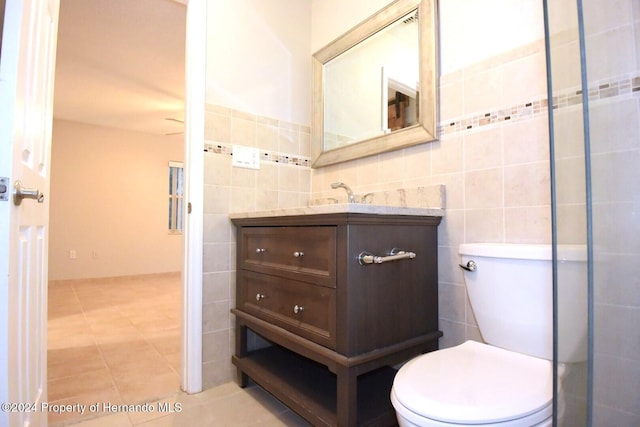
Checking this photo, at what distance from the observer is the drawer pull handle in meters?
1.08

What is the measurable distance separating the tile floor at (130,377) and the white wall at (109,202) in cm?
189

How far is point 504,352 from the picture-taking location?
1048 millimetres

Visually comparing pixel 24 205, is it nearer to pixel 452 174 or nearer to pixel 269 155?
pixel 269 155

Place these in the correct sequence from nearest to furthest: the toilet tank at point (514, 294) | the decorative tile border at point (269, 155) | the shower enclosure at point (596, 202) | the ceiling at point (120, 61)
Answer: the shower enclosure at point (596, 202) < the toilet tank at point (514, 294) < the decorative tile border at point (269, 155) < the ceiling at point (120, 61)


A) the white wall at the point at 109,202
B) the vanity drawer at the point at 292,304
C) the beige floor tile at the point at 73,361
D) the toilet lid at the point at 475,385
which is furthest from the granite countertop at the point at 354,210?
the white wall at the point at 109,202

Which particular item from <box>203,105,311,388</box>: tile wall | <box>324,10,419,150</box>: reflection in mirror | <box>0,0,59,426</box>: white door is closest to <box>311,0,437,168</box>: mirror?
<box>324,10,419,150</box>: reflection in mirror

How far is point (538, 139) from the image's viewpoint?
1146mm

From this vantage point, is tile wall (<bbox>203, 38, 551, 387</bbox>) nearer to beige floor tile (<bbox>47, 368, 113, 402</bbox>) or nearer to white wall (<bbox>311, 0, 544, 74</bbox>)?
white wall (<bbox>311, 0, 544, 74</bbox>)

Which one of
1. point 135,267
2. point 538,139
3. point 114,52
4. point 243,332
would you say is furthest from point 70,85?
point 538,139

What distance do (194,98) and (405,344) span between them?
1.51m

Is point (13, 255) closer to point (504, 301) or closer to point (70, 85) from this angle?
point (504, 301)

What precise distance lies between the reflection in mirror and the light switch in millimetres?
450

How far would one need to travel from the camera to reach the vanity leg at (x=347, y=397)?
3.43ft

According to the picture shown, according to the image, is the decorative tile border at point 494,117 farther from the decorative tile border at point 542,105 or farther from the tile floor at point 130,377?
the tile floor at point 130,377
